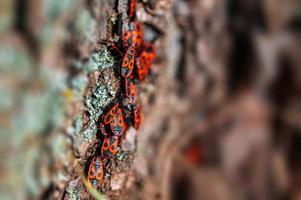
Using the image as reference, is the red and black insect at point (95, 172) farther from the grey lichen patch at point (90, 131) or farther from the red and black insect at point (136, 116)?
the red and black insect at point (136, 116)

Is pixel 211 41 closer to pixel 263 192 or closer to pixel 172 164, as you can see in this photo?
pixel 172 164

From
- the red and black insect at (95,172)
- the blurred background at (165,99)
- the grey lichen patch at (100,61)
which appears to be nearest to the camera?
the blurred background at (165,99)

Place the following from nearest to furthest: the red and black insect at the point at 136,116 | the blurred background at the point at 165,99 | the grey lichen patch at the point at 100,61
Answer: the blurred background at the point at 165,99 → the grey lichen patch at the point at 100,61 → the red and black insect at the point at 136,116

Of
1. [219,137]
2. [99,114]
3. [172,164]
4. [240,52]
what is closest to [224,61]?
[240,52]

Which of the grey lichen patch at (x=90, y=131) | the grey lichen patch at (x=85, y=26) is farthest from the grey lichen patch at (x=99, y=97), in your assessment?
the grey lichen patch at (x=85, y=26)

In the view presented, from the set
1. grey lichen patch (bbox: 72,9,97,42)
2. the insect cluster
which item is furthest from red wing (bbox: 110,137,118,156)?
grey lichen patch (bbox: 72,9,97,42)

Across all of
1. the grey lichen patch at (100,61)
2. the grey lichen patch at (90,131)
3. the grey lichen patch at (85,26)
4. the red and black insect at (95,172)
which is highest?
the grey lichen patch at (85,26)

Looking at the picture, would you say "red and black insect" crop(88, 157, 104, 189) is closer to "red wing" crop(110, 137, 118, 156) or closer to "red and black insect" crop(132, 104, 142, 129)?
"red wing" crop(110, 137, 118, 156)
